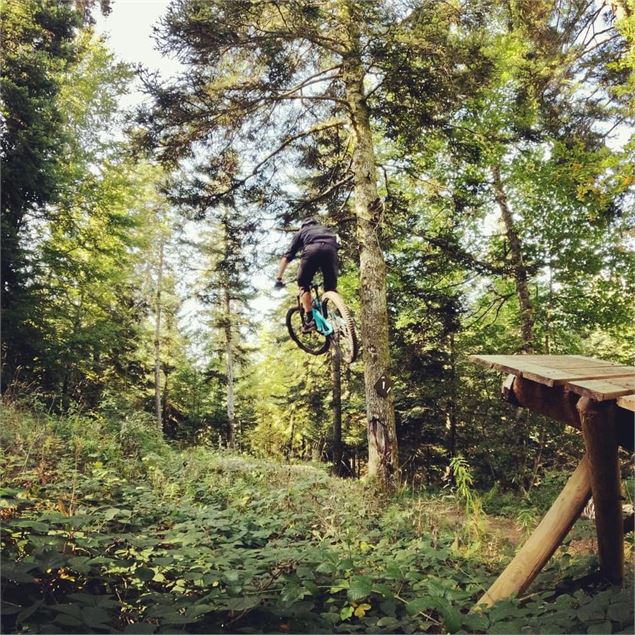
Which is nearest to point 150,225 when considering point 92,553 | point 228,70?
point 228,70

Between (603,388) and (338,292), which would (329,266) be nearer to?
(338,292)

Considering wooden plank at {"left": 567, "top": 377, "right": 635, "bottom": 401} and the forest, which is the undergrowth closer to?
the forest

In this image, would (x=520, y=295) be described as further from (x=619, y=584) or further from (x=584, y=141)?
(x=619, y=584)

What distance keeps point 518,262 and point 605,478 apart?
885 centimetres

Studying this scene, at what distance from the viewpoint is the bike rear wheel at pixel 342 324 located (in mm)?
6684

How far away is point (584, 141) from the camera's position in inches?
430

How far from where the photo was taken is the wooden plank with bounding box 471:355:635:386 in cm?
279

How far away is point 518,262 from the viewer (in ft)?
36.1

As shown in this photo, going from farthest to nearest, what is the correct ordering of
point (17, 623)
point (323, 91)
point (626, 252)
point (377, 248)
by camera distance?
point (626, 252) → point (323, 91) → point (377, 248) → point (17, 623)

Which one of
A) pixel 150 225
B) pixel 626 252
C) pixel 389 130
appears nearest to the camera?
pixel 389 130

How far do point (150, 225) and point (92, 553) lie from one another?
21.2 m

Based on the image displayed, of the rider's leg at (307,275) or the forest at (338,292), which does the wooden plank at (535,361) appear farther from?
the rider's leg at (307,275)

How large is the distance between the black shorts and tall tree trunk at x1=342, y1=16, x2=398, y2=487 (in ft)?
4.89

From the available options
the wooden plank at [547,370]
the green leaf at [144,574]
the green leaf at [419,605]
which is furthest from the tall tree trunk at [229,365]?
the green leaf at [419,605]
